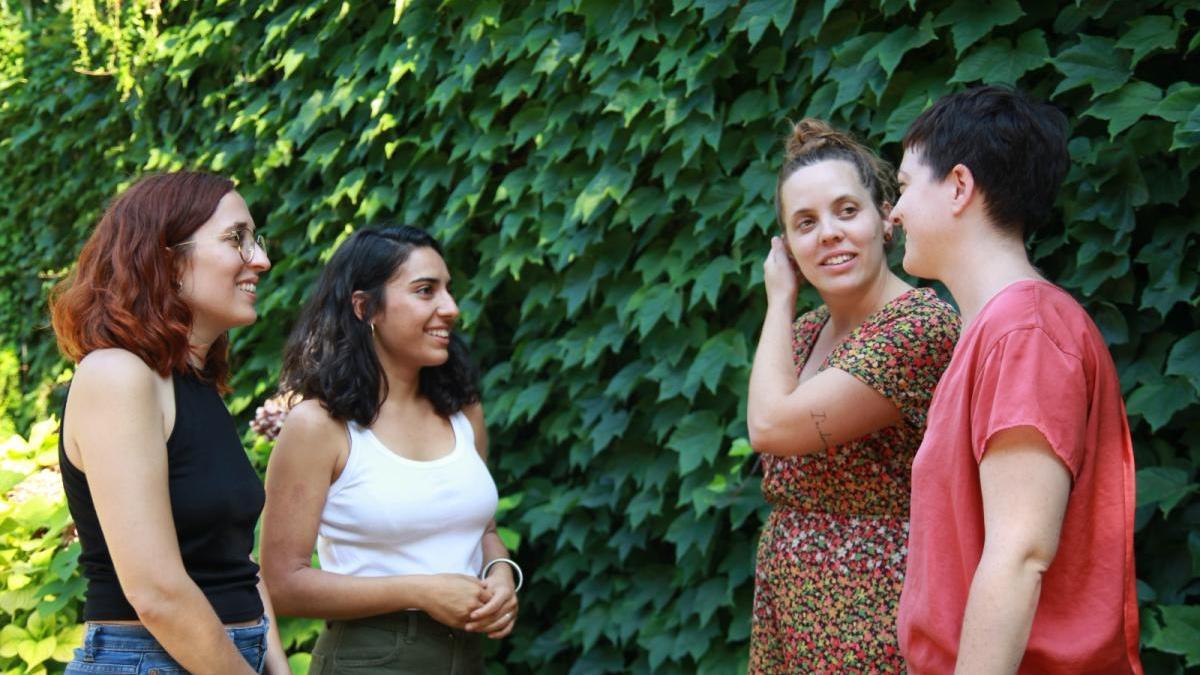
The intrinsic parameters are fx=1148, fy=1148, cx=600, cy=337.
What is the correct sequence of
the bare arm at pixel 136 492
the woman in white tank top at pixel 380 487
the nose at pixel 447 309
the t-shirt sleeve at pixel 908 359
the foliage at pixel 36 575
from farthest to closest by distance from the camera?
the foliage at pixel 36 575 < the nose at pixel 447 309 < the woman in white tank top at pixel 380 487 < the t-shirt sleeve at pixel 908 359 < the bare arm at pixel 136 492

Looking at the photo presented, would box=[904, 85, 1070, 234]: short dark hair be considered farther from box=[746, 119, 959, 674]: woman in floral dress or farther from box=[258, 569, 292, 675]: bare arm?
box=[258, 569, 292, 675]: bare arm

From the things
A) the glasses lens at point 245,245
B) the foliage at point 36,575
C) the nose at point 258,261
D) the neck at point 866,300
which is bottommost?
the foliage at point 36,575

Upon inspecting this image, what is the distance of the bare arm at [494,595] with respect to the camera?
2.64 m

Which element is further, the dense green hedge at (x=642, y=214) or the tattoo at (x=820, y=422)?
the dense green hedge at (x=642, y=214)

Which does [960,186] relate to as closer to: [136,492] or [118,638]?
[136,492]

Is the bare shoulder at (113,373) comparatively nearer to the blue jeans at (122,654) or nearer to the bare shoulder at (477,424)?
the blue jeans at (122,654)

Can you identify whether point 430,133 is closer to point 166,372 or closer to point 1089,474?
point 166,372

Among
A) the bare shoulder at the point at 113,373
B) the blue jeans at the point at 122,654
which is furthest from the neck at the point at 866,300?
the blue jeans at the point at 122,654

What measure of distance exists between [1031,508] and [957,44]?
151 centimetres

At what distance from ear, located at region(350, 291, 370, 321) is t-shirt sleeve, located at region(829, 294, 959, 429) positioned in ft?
3.96

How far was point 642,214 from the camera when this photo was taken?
3484 millimetres

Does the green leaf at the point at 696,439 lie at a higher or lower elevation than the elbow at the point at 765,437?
lower

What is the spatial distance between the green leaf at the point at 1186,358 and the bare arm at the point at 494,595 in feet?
5.05

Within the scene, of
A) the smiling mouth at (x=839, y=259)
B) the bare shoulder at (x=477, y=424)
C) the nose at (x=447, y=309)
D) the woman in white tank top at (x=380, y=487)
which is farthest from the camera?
the bare shoulder at (x=477, y=424)
